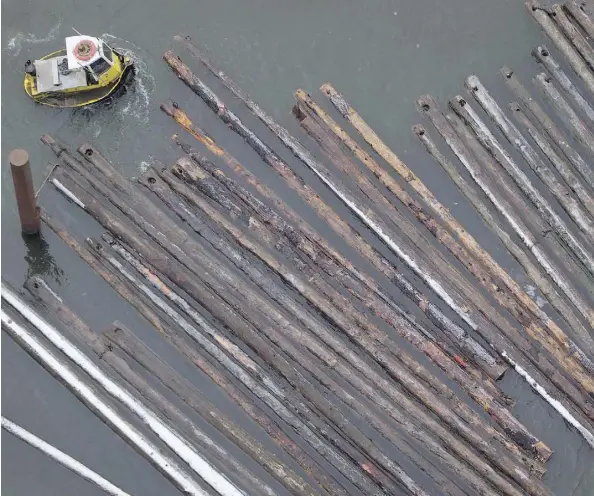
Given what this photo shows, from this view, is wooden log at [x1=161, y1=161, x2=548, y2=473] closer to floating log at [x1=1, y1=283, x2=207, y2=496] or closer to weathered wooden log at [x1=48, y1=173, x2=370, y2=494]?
weathered wooden log at [x1=48, y1=173, x2=370, y2=494]

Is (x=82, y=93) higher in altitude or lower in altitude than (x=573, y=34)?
lower

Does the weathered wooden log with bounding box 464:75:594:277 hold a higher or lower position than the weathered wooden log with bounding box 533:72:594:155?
lower

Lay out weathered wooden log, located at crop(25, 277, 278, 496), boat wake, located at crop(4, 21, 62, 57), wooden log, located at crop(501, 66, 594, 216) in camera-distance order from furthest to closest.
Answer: boat wake, located at crop(4, 21, 62, 57) < wooden log, located at crop(501, 66, 594, 216) < weathered wooden log, located at crop(25, 277, 278, 496)

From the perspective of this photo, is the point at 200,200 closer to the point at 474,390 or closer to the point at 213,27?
the point at 213,27

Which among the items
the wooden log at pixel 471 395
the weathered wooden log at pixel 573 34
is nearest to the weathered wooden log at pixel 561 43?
the weathered wooden log at pixel 573 34

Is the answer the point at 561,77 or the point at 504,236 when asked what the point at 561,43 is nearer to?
the point at 561,77

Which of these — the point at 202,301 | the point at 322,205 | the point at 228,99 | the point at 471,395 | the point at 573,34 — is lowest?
the point at 202,301

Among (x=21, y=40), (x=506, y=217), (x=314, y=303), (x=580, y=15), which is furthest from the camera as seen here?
(x=580, y=15)

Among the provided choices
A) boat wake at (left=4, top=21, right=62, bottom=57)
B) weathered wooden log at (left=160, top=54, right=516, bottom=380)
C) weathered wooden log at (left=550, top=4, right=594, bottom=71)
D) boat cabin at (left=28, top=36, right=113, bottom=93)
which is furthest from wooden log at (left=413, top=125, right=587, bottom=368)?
boat wake at (left=4, top=21, right=62, bottom=57)

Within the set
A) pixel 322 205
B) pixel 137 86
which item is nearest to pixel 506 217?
pixel 322 205
